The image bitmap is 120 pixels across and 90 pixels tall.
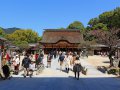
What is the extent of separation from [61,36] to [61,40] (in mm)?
4621

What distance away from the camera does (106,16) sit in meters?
115

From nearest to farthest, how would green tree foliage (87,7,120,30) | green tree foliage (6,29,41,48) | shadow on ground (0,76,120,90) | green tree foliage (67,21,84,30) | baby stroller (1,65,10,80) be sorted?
shadow on ground (0,76,120,90)
baby stroller (1,65,10,80)
green tree foliage (87,7,120,30)
green tree foliage (6,29,41,48)
green tree foliage (67,21,84,30)

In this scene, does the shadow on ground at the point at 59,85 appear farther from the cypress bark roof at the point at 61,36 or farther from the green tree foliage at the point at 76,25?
the green tree foliage at the point at 76,25

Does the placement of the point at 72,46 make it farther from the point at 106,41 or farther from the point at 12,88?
the point at 12,88

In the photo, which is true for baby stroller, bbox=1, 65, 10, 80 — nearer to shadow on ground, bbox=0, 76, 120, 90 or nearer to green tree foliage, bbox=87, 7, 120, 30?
shadow on ground, bbox=0, 76, 120, 90

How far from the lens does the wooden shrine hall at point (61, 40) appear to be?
290 feet

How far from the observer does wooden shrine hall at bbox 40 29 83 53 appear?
88250mm

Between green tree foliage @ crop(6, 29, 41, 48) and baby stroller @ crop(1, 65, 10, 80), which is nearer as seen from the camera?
baby stroller @ crop(1, 65, 10, 80)

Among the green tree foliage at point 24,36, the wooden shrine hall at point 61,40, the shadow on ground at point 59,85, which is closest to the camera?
the shadow on ground at point 59,85

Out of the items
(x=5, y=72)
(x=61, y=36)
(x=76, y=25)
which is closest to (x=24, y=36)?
(x=76, y=25)

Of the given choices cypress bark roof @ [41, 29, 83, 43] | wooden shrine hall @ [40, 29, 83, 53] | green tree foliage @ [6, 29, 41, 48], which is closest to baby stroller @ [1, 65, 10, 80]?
wooden shrine hall @ [40, 29, 83, 53]

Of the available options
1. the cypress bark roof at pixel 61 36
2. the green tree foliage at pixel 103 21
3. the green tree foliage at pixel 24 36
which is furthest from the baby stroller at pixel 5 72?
the green tree foliage at pixel 24 36

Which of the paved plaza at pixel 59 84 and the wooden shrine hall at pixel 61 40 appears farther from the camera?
the wooden shrine hall at pixel 61 40

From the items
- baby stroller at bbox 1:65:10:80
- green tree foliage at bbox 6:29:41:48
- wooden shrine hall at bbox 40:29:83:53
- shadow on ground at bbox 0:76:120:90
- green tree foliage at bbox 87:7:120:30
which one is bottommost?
shadow on ground at bbox 0:76:120:90
